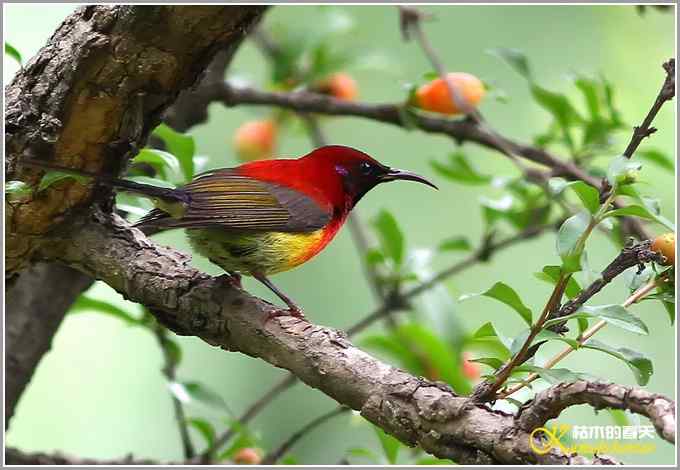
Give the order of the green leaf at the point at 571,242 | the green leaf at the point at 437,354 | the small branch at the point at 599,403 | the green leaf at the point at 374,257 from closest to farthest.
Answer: the small branch at the point at 599,403, the green leaf at the point at 571,242, the green leaf at the point at 437,354, the green leaf at the point at 374,257

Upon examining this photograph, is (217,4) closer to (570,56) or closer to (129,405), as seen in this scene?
(129,405)

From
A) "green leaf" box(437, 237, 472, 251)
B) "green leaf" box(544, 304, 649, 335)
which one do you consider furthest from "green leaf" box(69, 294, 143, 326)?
"green leaf" box(544, 304, 649, 335)

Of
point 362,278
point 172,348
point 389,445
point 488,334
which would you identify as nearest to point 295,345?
point 488,334

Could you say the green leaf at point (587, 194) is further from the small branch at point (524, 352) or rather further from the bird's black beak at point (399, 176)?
the bird's black beak at point (399, 176)

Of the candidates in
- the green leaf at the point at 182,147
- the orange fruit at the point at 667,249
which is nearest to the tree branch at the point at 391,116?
the green leaf at the point at 182,147

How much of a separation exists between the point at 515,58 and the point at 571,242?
1.79 metres

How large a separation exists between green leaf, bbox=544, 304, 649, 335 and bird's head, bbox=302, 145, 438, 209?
1312 mm

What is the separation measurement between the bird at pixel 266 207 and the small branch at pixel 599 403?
2.80 ft

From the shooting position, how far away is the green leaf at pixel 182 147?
111 inches

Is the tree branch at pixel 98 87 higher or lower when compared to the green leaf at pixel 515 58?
lower

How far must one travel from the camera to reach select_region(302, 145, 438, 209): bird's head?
10.3 ft

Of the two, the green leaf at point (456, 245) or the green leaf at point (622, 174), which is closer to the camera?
the green leaf at point (622, 174)

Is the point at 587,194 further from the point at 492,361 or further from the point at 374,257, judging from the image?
Result: the point at 374,257

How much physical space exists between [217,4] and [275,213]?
3.05ft
